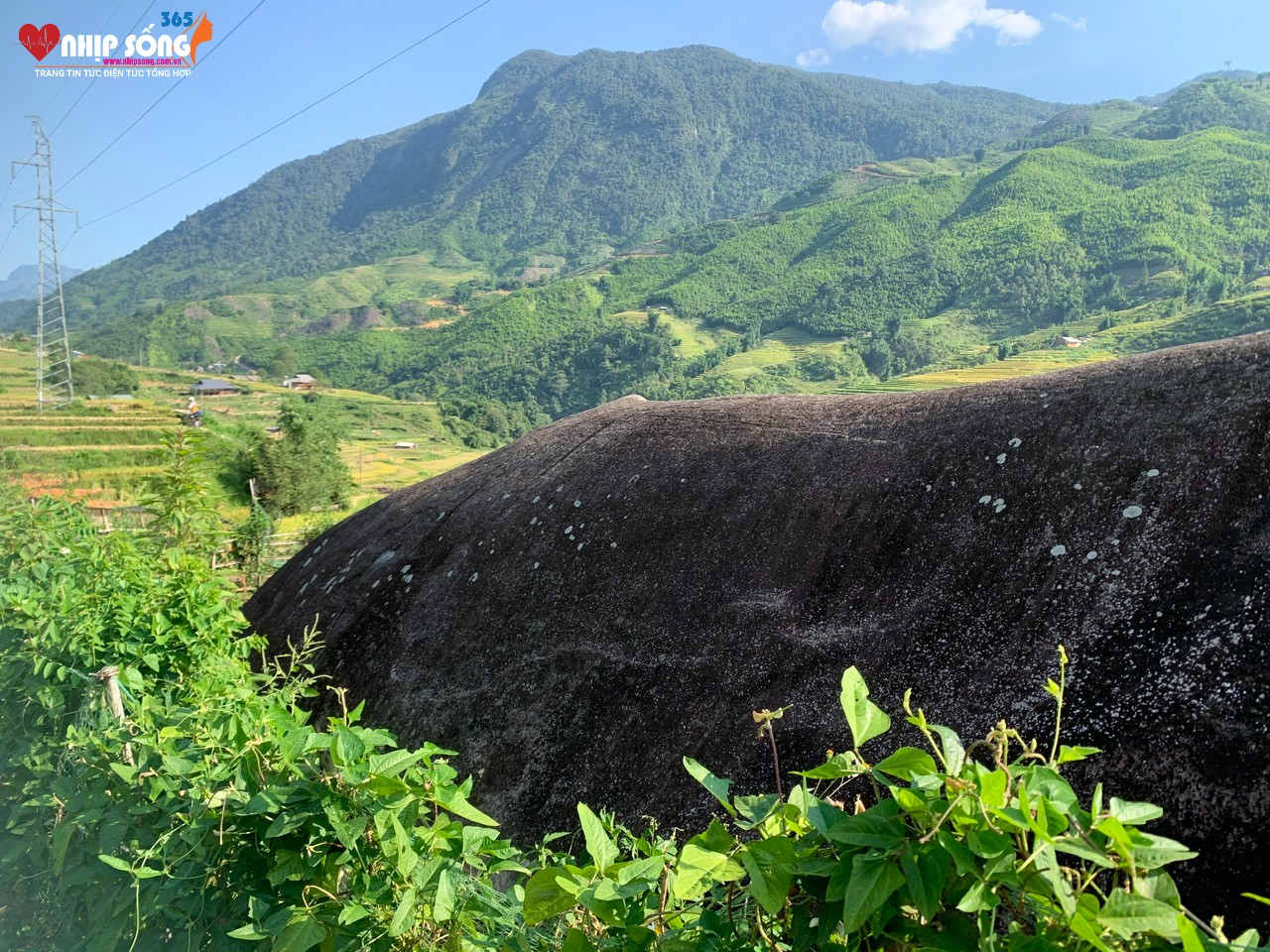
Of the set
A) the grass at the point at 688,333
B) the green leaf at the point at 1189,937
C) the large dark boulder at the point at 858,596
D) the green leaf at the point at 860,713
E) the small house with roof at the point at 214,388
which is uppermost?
the grass at the point at 688,333

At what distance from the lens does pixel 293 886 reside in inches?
119

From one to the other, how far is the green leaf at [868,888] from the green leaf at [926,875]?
0.09 feet

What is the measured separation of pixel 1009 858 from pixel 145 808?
136 inches

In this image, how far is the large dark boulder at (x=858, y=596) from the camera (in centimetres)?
491

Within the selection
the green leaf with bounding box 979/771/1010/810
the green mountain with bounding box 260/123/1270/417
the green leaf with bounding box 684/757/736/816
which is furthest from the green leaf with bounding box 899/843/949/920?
the green mountain with bounding box 260/123/1270/417

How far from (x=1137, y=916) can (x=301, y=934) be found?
256 centimetres

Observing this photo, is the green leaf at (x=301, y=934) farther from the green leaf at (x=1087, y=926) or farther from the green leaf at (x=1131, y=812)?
the green leaf at (x=1131, y=812)

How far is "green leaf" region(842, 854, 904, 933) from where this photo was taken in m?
1.88

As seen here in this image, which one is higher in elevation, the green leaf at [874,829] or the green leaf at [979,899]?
the green leaf at [874,829]

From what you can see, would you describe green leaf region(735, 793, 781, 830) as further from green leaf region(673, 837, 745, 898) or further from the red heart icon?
the red heart icon

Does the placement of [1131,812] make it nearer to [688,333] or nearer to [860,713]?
[860,713]

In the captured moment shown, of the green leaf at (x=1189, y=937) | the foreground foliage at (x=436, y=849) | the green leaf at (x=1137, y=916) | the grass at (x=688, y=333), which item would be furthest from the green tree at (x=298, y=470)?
the grass at (x=688, y=333)

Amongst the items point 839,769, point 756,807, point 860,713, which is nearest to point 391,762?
point 756,807

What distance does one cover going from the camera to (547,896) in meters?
2.44
